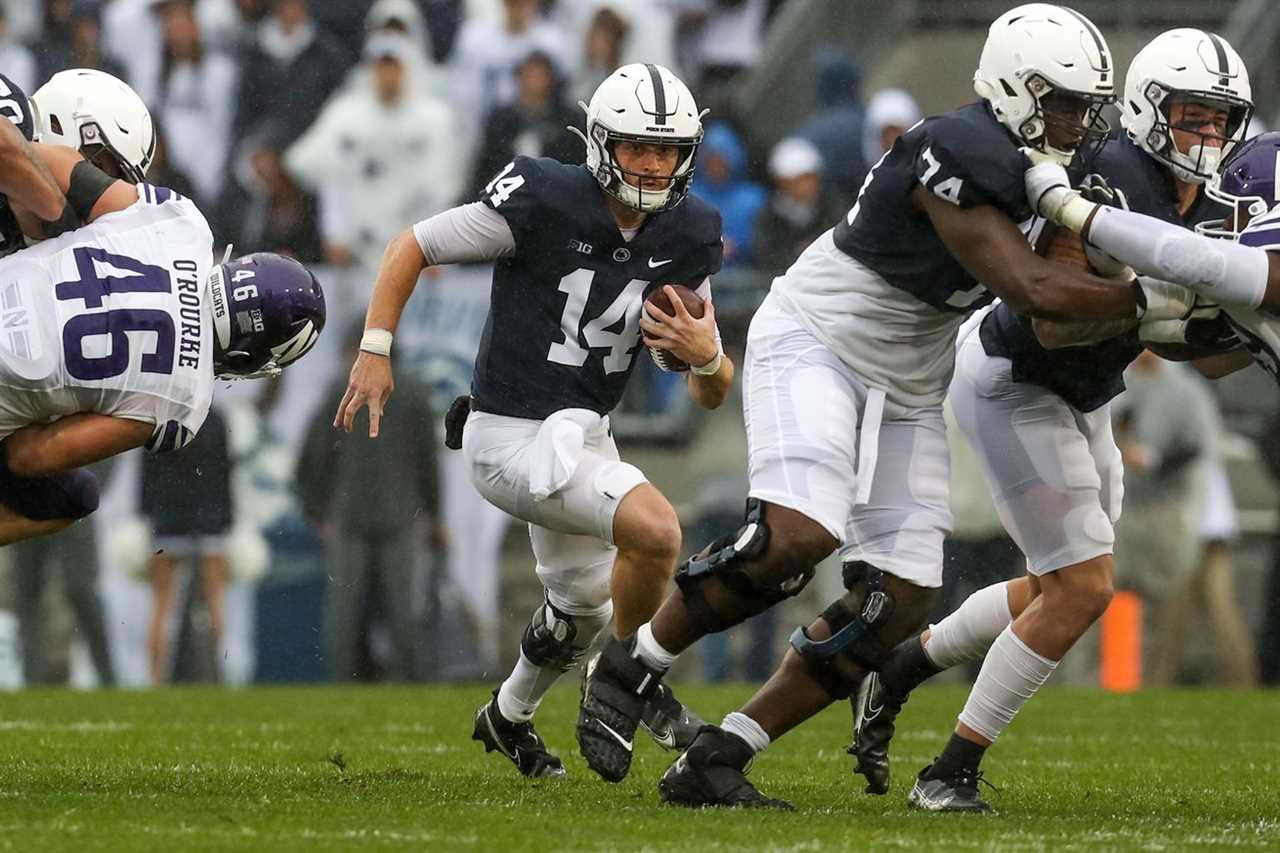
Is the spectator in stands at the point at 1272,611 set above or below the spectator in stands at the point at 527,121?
below

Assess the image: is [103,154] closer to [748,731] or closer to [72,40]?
[748,731]

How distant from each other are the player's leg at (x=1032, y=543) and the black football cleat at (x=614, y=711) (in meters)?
0.70

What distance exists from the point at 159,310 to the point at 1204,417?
628 centimetres

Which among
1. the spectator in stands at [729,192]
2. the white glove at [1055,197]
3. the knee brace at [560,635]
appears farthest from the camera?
the spectator in stands at [729,192]

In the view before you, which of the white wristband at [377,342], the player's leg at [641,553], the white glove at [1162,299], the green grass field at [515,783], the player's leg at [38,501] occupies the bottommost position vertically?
the green grass field at [515,783]

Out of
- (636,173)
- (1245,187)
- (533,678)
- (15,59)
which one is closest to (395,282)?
(636,173)

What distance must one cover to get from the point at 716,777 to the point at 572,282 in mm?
1358

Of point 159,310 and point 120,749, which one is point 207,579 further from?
point 159,310

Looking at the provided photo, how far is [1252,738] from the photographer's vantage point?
739cm

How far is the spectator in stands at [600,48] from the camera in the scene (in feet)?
34.1

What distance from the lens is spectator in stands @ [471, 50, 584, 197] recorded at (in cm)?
1005

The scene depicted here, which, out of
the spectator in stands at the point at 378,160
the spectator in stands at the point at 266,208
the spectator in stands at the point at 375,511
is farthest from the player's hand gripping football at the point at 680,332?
the spectator in stands at the point at 266,208

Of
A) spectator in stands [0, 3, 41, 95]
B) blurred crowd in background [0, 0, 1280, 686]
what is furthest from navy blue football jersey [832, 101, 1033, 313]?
spectator in stands [0, 3, 41, 95]

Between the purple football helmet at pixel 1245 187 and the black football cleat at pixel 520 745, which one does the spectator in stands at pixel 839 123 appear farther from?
the purple football helmet at pixel 1245 187
